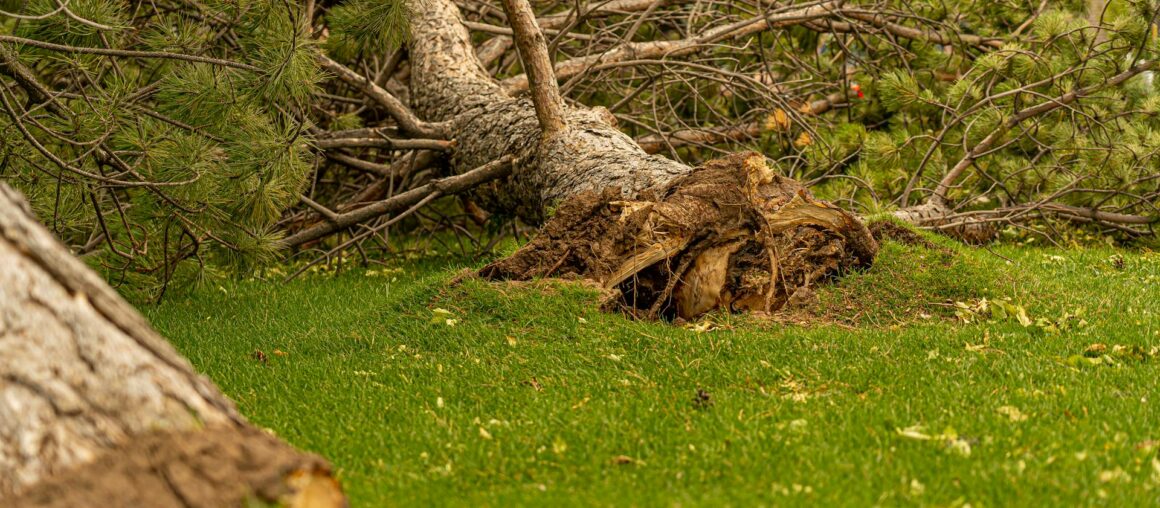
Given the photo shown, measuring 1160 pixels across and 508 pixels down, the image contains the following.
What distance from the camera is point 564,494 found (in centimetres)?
311

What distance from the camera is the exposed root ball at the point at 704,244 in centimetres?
509

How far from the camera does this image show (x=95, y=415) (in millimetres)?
2279

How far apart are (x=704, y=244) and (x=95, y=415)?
3328 mm

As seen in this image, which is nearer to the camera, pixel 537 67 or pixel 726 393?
pixel 726 393

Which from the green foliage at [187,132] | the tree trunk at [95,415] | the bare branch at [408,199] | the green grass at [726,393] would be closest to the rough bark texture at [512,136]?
the bare branch at [408,199]

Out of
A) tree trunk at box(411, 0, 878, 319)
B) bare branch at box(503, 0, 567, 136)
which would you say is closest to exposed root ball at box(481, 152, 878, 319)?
tree trunk at box(411, 0, 878, 319)

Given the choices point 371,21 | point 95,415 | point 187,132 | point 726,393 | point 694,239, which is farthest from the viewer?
point 371,21

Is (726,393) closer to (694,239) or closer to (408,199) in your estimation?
(694,239)

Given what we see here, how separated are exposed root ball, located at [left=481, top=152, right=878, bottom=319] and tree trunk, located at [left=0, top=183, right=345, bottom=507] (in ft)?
9.37

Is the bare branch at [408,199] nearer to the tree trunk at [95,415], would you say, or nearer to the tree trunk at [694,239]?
the tree trunk at [694,239]

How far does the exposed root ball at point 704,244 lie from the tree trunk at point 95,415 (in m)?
2.86

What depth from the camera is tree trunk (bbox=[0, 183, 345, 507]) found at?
2.21 meters

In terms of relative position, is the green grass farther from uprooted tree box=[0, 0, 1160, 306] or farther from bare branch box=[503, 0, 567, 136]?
bare branch box=[503, 0, 567, 136]

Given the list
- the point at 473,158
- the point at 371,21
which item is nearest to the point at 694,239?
the point at 371,21
